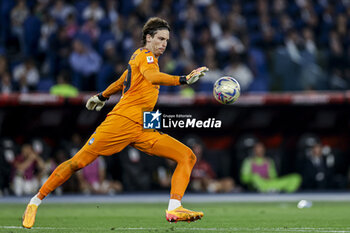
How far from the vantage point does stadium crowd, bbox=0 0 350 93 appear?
58.5ft

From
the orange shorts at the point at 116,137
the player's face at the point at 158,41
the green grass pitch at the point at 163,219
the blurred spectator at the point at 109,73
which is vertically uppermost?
the blurred spectator at the point at 109,73

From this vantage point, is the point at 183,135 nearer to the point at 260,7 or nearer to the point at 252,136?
the point at 252,136

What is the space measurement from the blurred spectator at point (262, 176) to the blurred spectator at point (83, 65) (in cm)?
436

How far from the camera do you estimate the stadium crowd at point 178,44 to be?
58.5 ft

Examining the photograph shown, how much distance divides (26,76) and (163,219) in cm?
809

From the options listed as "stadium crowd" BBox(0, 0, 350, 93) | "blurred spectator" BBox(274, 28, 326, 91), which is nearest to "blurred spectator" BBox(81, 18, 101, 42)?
"stadium crowd" BBox(0, 0, 350, 93)

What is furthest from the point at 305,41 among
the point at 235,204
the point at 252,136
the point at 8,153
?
the point at 8,153

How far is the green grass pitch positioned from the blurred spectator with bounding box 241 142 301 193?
12.6 feet

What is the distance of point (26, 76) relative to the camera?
56.9ft

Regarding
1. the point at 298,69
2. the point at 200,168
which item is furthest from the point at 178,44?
the point at 200,168

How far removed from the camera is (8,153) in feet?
58.0

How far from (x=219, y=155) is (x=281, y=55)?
122 inches

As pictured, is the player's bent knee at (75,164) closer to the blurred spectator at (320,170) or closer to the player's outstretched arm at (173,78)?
the player's outstretched arm at (173,78)

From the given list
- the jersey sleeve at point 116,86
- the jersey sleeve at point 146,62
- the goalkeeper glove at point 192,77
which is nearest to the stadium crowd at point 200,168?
the jersey sleeve at point 116,86
